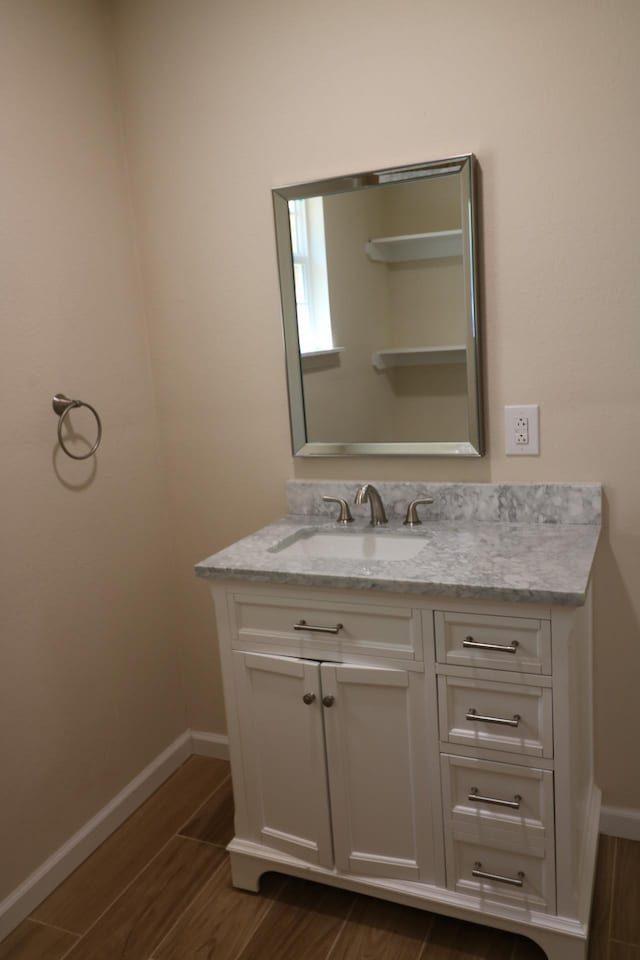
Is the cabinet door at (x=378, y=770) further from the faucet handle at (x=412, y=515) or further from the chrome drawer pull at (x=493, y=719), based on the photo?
the faucet handle at (x=412, y=515)

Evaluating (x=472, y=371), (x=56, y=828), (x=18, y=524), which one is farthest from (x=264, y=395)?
(x=56, y=828)

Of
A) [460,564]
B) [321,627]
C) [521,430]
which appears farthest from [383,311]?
[321,627]

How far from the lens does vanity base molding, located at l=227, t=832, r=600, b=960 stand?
1548 mm

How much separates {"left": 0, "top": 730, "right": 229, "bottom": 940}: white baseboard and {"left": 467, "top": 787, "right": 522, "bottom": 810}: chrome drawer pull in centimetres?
109

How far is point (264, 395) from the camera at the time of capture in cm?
218

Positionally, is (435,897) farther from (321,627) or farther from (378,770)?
(321,627)

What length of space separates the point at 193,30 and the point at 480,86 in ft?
2.75

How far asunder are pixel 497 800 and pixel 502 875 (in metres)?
0.18

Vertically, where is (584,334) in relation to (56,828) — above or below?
above

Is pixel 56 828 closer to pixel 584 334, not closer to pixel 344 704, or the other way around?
pixel 344 704

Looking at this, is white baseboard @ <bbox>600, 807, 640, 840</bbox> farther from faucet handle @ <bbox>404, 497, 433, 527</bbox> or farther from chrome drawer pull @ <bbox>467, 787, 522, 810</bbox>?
faucet handle @ <bbox>404, 497, 433, 527</bbox>

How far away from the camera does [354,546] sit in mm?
1980

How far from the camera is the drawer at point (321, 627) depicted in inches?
62.7

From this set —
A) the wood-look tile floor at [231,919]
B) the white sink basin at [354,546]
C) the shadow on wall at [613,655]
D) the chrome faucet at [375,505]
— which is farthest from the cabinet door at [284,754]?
the shadow on wall at [613,655]
